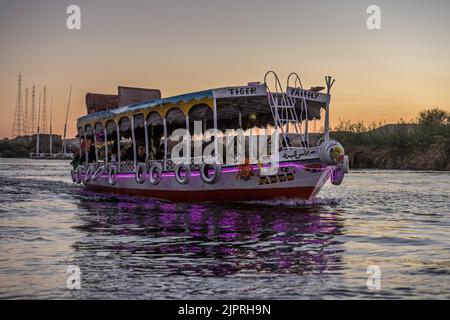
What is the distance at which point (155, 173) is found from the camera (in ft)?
72.2

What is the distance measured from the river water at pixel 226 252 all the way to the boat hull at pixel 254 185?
451 mm

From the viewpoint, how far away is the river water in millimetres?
7887

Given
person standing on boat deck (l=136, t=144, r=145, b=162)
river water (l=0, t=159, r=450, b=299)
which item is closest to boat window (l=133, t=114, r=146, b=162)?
person standing on boat deck (l=136, t=144, r=145, b=162)

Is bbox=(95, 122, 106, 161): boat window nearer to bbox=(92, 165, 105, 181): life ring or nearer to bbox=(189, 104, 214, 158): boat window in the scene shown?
bbox=(92, 165, 105, 181): life ring

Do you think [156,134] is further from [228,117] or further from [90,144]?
[90,144]

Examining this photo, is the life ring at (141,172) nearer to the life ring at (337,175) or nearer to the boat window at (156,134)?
the boat window at (156,134)

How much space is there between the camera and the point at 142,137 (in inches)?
1017

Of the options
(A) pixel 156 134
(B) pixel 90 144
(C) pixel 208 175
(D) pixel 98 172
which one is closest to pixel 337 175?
(C) pixel 208 175

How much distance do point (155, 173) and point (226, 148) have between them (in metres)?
2.95

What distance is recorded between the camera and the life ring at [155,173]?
2167 cm

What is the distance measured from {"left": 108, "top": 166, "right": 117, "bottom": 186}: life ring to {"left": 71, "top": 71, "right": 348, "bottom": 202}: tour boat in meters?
0.05

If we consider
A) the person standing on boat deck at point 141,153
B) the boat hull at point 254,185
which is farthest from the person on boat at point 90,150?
the boat hull at point 254,185
